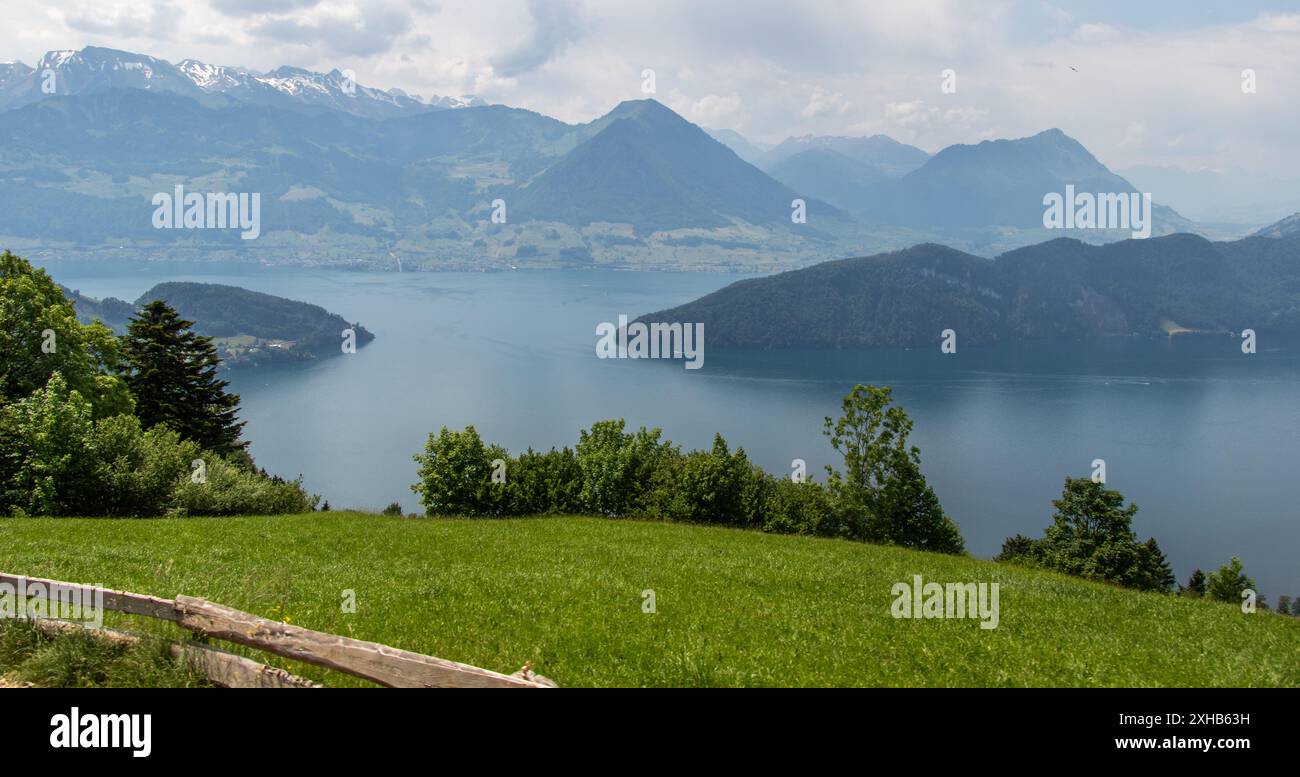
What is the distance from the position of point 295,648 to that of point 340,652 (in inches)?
30.6

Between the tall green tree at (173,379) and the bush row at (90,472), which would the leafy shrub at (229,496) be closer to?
the bush row at (90,472)

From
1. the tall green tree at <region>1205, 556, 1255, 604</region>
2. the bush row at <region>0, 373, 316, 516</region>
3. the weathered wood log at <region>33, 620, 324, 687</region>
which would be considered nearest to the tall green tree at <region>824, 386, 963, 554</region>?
the tall green tree at <region>1205, 556, 1255, 604</region>

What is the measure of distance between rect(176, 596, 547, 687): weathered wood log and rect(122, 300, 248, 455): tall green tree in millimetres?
51214

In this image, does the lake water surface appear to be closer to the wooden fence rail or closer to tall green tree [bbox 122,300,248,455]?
tall green tree [bbox 122,300,248,455]

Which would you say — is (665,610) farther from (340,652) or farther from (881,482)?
(881,482)

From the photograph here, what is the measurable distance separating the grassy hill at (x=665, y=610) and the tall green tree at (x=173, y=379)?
94.9ft

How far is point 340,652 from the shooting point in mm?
8305

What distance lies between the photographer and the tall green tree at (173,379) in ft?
178

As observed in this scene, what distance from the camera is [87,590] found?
9875 mm

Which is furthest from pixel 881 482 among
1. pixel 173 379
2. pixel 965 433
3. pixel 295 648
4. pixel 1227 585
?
pixel 965 433

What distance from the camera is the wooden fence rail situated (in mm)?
7648
